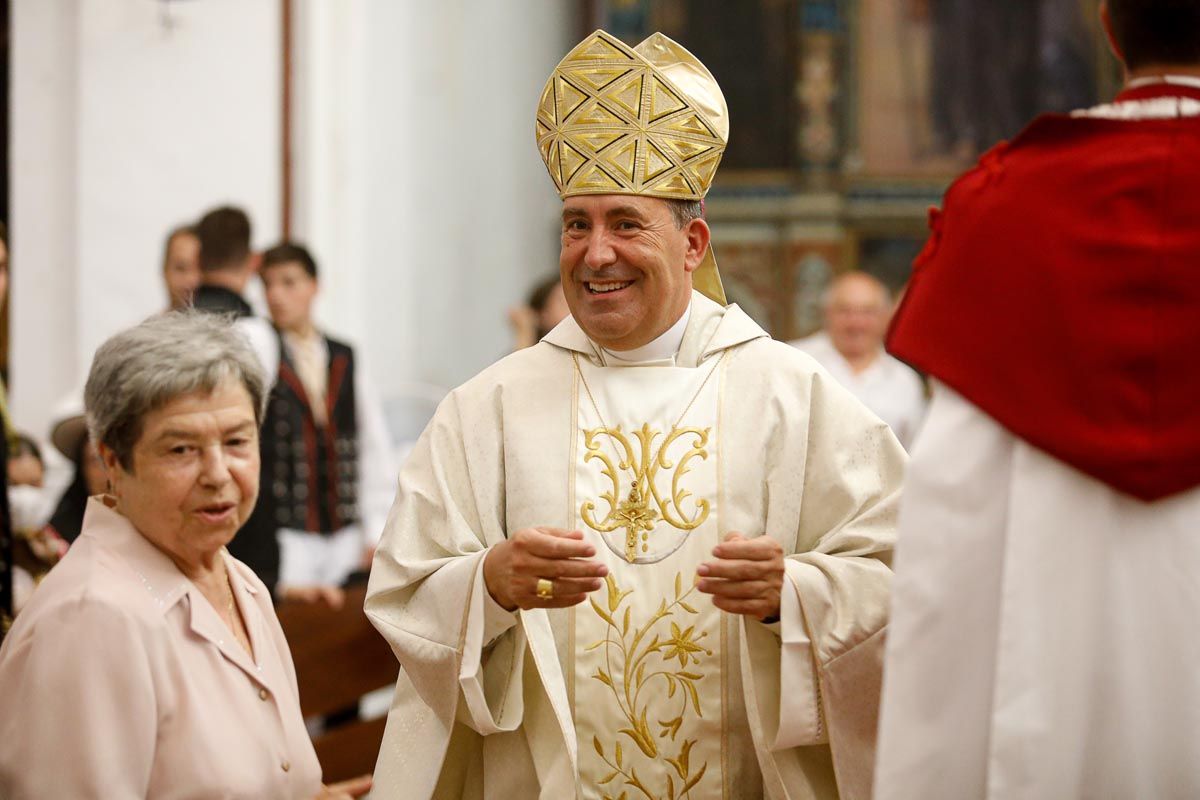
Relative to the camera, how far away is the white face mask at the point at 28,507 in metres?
5.73

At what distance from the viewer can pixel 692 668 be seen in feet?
11.4

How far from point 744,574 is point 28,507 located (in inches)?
143

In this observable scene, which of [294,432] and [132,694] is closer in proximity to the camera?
[132,694]

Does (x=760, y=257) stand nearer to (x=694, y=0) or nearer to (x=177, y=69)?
(x=694, y=0)

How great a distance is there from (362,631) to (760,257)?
8.55m

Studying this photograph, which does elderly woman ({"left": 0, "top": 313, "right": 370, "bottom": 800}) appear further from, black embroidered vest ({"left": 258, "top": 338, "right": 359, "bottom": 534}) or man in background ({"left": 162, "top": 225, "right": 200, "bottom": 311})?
man in background ({"left": 162, "top": 225, "right": 200, "bottom": 311})

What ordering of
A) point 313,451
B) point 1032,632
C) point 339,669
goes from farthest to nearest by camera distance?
point 313,451 < point 339,669 < point 1032,632

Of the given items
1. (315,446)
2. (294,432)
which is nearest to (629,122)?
(294,432)

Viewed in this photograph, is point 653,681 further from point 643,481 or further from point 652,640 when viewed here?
point 643,481

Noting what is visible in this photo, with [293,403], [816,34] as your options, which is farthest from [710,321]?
[816,34]

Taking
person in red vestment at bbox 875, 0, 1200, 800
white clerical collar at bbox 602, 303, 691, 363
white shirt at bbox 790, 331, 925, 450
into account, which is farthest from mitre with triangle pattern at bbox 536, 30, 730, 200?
white shirt at bbox 790, 331, 925, 450

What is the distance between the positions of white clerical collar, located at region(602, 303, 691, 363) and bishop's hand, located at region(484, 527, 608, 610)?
2.05 feet

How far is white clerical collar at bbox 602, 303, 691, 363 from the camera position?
12.1 feet

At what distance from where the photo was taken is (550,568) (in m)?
3.14
